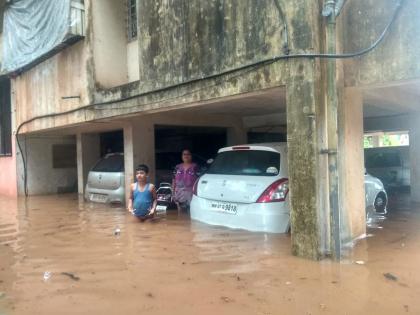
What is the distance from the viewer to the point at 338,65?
538cm

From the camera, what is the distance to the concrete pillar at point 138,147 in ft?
33.5

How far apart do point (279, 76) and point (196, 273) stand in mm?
2538

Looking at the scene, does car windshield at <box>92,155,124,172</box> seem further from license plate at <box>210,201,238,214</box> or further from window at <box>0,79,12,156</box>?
window at <box>0,79,12,156</box>

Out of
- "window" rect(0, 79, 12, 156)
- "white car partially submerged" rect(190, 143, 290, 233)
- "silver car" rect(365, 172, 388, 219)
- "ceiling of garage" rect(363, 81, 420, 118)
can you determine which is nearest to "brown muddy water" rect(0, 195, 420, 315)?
"white car partially submerged" rect(190, 143, 290, 233)

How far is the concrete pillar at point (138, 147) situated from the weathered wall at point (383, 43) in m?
5.67

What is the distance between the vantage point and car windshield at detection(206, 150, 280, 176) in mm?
6562

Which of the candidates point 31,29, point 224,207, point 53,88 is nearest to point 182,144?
A: point 53,88

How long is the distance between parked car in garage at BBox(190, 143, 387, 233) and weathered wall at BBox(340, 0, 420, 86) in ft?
5.47

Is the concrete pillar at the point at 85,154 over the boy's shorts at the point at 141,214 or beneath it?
over

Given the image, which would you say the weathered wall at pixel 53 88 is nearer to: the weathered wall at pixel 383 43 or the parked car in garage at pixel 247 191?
the parked car in garage at pixel 247 191

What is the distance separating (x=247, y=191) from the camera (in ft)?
20.9

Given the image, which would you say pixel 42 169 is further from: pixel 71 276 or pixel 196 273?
pixel 196 273

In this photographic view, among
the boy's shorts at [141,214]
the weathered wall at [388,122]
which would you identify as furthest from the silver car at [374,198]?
the boy's shorts at [141,214]

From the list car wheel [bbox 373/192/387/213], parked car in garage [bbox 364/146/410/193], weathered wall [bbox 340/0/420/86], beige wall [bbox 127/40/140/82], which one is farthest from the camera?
parked car in garage [bbox 364/146/410/193]
